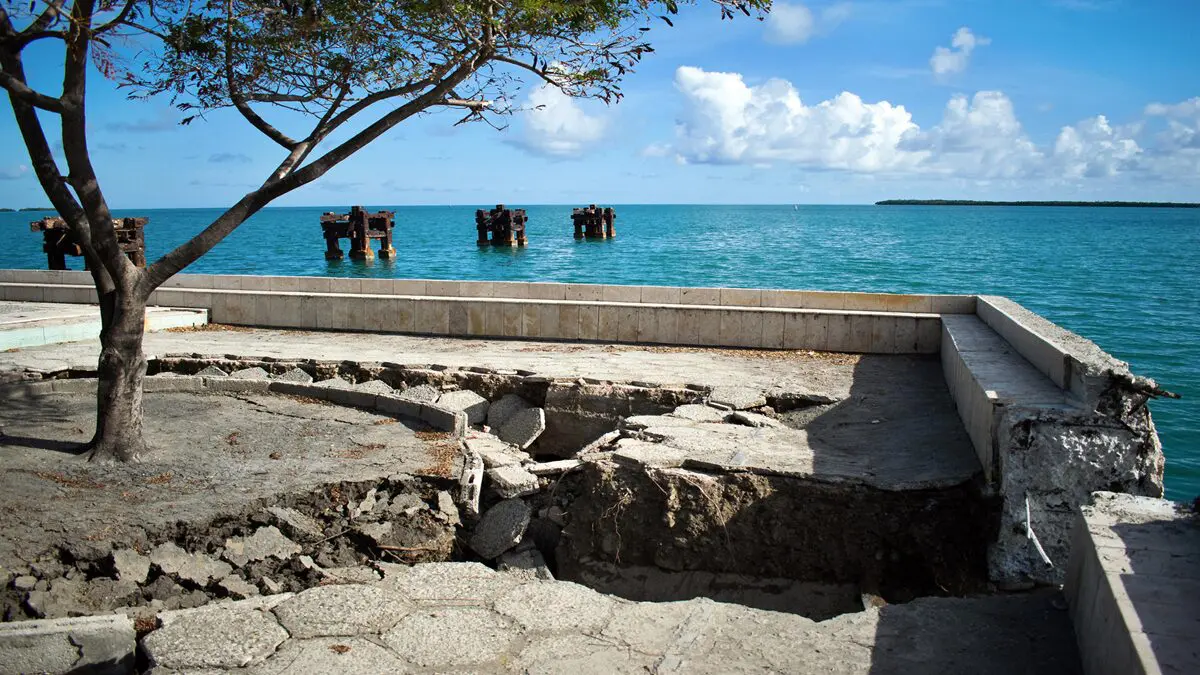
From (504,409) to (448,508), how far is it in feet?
9.20

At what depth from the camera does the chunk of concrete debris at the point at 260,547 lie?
226 inches

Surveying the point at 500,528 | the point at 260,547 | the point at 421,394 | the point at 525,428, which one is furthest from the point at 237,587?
the point at 525,428

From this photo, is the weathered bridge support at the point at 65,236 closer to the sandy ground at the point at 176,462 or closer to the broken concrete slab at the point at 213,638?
the sandy ground at the point at 176,462

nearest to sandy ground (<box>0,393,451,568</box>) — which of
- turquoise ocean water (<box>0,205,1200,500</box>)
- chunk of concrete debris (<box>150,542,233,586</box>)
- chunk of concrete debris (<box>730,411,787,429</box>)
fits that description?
chunk of concrete debris (<box>150,542,233,586</box>)

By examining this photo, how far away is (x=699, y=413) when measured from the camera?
332 inches

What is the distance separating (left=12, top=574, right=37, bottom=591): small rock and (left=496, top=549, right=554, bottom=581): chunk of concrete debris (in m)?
2.74

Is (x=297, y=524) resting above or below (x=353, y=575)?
above

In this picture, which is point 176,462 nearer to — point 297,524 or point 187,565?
point 297,524

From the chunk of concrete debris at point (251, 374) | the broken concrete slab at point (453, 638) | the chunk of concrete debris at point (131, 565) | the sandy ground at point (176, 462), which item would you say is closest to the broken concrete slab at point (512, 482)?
the sandy ground at point (176, 462)

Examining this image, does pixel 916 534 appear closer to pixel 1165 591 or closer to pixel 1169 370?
pixel 1165 591

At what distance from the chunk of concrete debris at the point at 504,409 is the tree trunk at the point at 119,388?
11.0 feet

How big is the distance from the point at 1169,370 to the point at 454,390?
668 inches

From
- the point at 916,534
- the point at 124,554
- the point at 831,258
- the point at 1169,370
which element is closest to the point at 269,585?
the point at 124,554

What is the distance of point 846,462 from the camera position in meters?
7.00
